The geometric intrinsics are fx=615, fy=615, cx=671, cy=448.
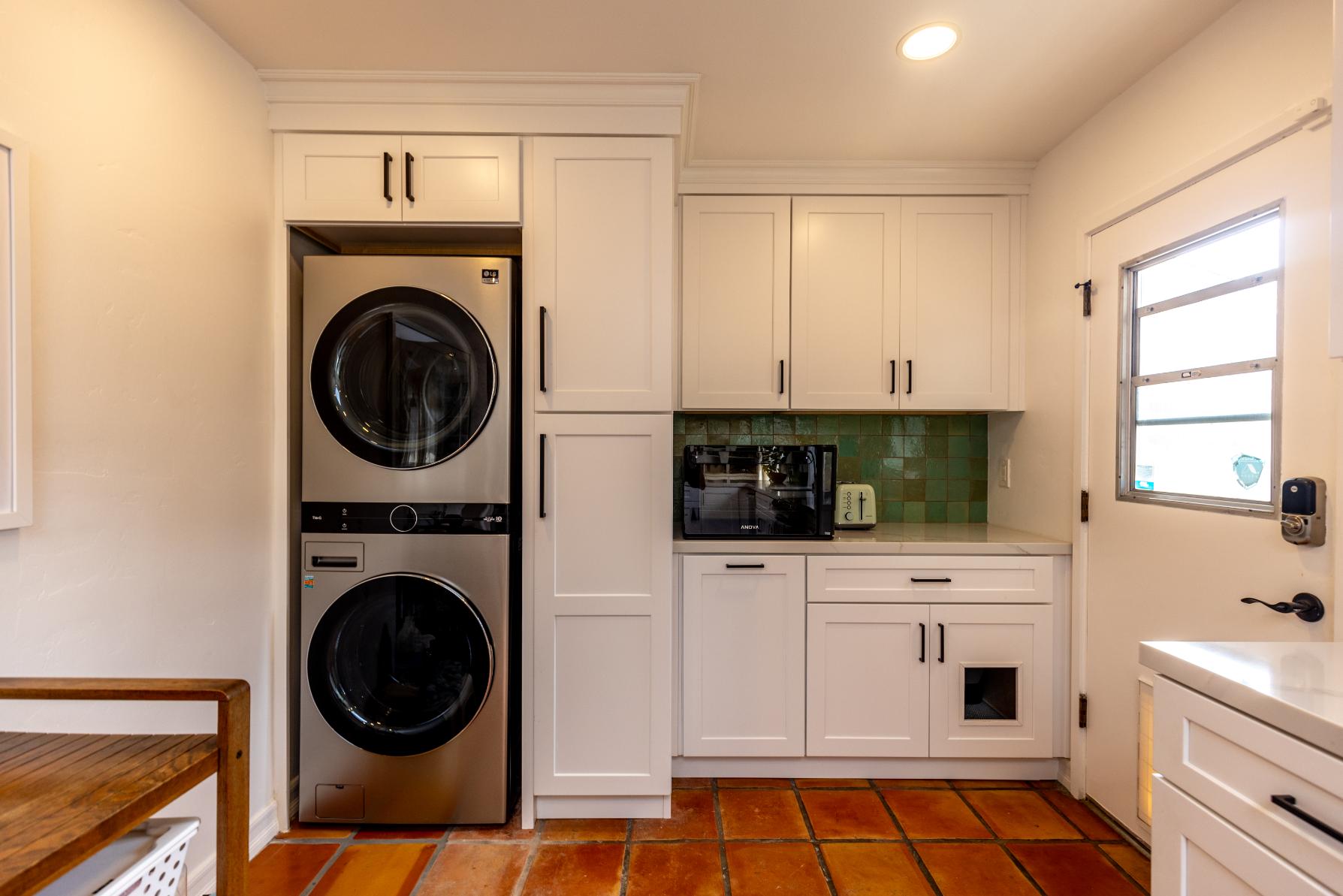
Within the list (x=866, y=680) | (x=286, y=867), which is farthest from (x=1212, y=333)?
(x=286, y=867)

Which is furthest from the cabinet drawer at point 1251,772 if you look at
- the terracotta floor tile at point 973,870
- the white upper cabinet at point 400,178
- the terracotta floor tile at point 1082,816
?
the white upper cabinet at point 400,178

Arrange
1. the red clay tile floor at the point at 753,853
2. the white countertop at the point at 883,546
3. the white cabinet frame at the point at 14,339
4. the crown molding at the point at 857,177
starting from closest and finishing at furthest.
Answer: the white cabinet frame at the point at 14,339 → the red clay tile floor at the point at 753,853 → the white countertop at the point at 883,546 → the crown molding at the point at 857,177

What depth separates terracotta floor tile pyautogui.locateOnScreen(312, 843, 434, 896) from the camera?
5.54 feet

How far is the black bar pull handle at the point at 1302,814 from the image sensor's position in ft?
2.42

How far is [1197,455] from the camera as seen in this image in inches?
66.2

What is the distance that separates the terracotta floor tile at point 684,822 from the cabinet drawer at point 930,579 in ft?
2.63

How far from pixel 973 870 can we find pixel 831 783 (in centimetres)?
56

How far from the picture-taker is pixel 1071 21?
1640 millimetres

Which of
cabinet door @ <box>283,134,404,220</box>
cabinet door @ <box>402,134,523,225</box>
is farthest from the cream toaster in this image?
cabinet door @ <box>283,134,404,220</box>

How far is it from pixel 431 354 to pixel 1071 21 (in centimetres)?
203

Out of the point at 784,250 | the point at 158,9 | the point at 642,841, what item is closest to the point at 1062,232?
the point at 784,250

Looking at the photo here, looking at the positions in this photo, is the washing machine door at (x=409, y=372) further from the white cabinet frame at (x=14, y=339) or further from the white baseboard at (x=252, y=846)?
the white baseboard at (x=252, y=846)

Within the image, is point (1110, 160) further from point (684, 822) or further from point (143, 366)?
point (143, 366)

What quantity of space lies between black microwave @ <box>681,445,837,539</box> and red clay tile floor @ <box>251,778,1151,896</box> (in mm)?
936
